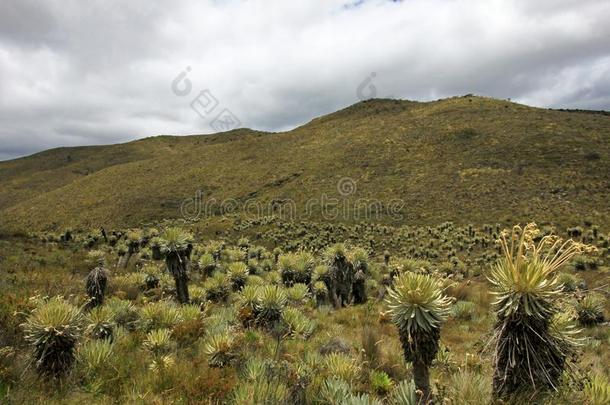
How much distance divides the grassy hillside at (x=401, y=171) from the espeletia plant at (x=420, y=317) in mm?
36827

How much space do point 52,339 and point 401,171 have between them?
2100 inches

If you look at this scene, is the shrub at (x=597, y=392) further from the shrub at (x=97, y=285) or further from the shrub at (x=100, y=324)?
the shrub at (x=97, y=285)

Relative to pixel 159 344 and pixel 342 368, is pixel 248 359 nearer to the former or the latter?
pixel 342 368

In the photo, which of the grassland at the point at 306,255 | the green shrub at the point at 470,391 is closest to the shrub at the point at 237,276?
the grassland at the point at 306,255

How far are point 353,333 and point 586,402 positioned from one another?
6.85m

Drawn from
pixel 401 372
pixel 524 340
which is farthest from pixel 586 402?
pixel 401 372

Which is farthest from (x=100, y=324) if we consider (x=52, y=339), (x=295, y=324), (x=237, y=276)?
(x=237, y=276)

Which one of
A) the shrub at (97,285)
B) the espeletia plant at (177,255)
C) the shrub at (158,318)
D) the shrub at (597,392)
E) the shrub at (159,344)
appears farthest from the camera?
the espeletia plant at (177,255)

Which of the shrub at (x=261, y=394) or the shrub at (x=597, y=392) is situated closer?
the shrub at (x=597, y=392)

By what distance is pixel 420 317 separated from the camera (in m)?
4.67

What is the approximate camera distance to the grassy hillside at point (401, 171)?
41.4 meters

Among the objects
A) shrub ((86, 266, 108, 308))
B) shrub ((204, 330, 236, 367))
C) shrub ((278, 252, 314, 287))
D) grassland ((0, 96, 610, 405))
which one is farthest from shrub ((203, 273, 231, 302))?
shrub ((204, 330, 236, 367))

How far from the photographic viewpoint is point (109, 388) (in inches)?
212

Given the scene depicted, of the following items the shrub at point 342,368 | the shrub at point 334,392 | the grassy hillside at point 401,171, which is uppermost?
the grassy hillside at point 401,171
